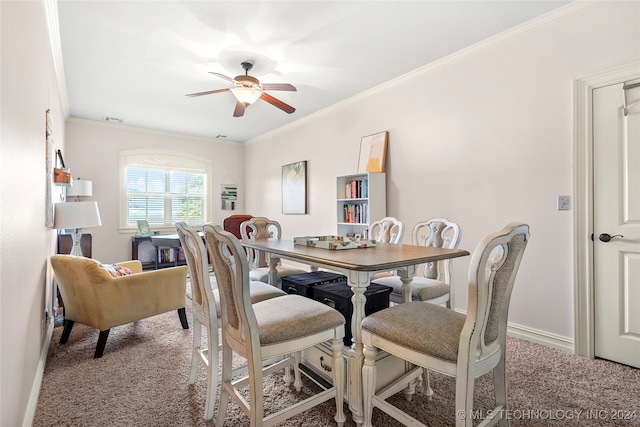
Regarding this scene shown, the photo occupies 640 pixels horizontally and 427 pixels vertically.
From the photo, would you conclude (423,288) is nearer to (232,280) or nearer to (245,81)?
(232,280)

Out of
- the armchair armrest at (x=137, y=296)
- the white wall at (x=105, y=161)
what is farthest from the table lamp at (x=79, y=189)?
the armchair armrest at (x=137, y=296)

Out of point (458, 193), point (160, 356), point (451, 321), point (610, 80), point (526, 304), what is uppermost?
point (610, 80)

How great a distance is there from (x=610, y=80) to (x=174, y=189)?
616 cm

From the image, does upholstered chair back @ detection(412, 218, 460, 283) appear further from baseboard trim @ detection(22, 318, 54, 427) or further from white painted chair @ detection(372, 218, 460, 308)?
baseboard trim @ detection(22, 318, 54, 427)

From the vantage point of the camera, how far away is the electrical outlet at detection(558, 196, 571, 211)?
231 centimetres

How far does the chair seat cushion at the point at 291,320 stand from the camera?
134 centimetres

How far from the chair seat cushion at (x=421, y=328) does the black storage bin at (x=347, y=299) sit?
370 millimetres

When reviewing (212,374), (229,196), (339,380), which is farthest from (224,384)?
(229,196)

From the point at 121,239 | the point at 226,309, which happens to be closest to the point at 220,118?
the point at 121,239

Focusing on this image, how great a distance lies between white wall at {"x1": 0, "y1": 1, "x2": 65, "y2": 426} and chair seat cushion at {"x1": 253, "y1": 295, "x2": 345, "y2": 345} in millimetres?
958

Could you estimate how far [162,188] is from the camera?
→ 5781 mm

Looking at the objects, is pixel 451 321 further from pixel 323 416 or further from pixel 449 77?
pixel 449 77

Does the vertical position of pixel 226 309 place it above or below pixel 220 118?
below

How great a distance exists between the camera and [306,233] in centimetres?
508
